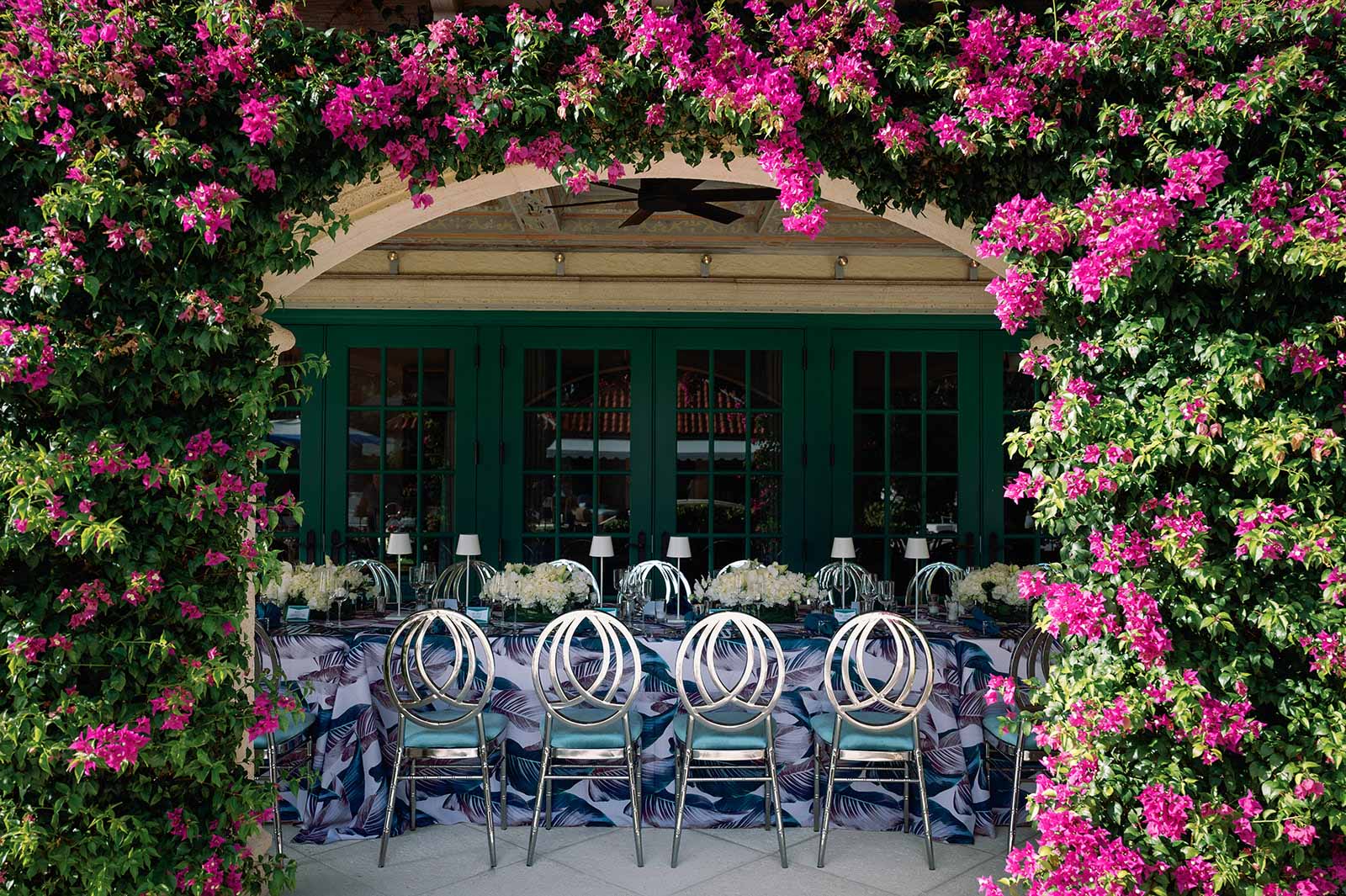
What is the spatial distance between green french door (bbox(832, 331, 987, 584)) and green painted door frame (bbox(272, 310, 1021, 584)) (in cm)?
2

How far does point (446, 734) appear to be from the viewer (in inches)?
153

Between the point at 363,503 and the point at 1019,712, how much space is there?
14.2 feet

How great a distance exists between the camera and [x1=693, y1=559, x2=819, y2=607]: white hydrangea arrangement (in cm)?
491

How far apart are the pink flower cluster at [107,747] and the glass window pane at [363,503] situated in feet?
13.0

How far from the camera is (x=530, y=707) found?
167 inches

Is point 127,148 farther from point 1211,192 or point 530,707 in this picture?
point 1211,192

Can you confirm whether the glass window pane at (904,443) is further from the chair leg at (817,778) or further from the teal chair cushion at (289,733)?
the teal chair cushion at (289,733)

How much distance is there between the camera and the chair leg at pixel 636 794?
150 inches

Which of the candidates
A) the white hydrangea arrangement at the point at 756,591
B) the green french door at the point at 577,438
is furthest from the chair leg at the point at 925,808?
the green french door at the point at 577,438

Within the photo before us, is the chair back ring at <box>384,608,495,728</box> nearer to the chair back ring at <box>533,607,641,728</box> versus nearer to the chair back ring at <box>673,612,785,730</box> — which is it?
the chair back ring at <box>533,607,641,728</box>

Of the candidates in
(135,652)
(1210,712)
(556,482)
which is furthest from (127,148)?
(556,482)

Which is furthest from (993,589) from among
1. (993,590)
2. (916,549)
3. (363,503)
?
(363,503)

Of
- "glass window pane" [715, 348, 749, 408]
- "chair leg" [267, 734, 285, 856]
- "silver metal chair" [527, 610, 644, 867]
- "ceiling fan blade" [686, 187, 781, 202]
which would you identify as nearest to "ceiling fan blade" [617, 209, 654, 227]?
"ceiling fan blade" [686, 187, 781, 202]

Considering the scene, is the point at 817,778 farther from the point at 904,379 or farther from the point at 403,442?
the point at 403,442
